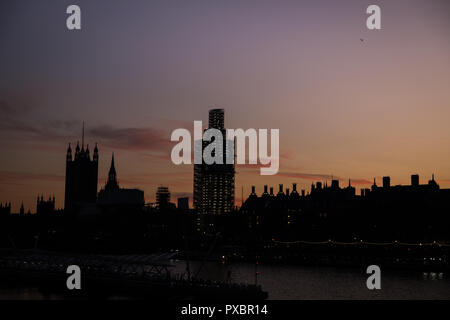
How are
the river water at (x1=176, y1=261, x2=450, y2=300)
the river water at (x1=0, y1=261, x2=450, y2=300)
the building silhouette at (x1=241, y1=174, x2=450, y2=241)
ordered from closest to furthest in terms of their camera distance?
the river water at (x1=0, y1=261, x2=450, y2=300) → the river water at (x1=176, y1=261, x2=450, y2=300) → the building silhouette at (x1=241, y1=174, x2=450, y2=241)

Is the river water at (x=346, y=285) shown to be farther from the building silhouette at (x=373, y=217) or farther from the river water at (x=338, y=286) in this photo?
the building silhouette at (x=373, y=217)

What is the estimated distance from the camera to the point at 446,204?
6570 inches

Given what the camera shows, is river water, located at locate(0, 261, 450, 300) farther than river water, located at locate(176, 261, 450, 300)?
No

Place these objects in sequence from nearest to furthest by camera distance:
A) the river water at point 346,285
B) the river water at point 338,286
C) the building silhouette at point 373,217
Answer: the river water at point 338,286 → the river water at point 346,285 → the building silhouette at point 373,217

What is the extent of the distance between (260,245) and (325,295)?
305 ft

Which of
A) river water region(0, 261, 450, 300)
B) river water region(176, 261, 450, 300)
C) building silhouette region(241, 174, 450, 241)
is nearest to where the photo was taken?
river water region(0, 261, 450, 300)

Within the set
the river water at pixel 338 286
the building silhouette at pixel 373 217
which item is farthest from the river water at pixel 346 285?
the building silhouette at pixel 373 217

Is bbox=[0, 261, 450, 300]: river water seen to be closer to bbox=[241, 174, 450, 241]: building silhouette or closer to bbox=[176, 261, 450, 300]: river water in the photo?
bbox=[176, 261, 450, 300]: river water

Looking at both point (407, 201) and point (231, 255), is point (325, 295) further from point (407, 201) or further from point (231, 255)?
point (407, 201)

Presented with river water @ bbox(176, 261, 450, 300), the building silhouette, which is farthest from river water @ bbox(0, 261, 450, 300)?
the building silhouette

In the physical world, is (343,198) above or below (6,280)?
above

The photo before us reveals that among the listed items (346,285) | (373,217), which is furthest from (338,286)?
(373,217)

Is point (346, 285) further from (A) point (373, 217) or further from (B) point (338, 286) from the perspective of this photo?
(A) point (373, 217)
